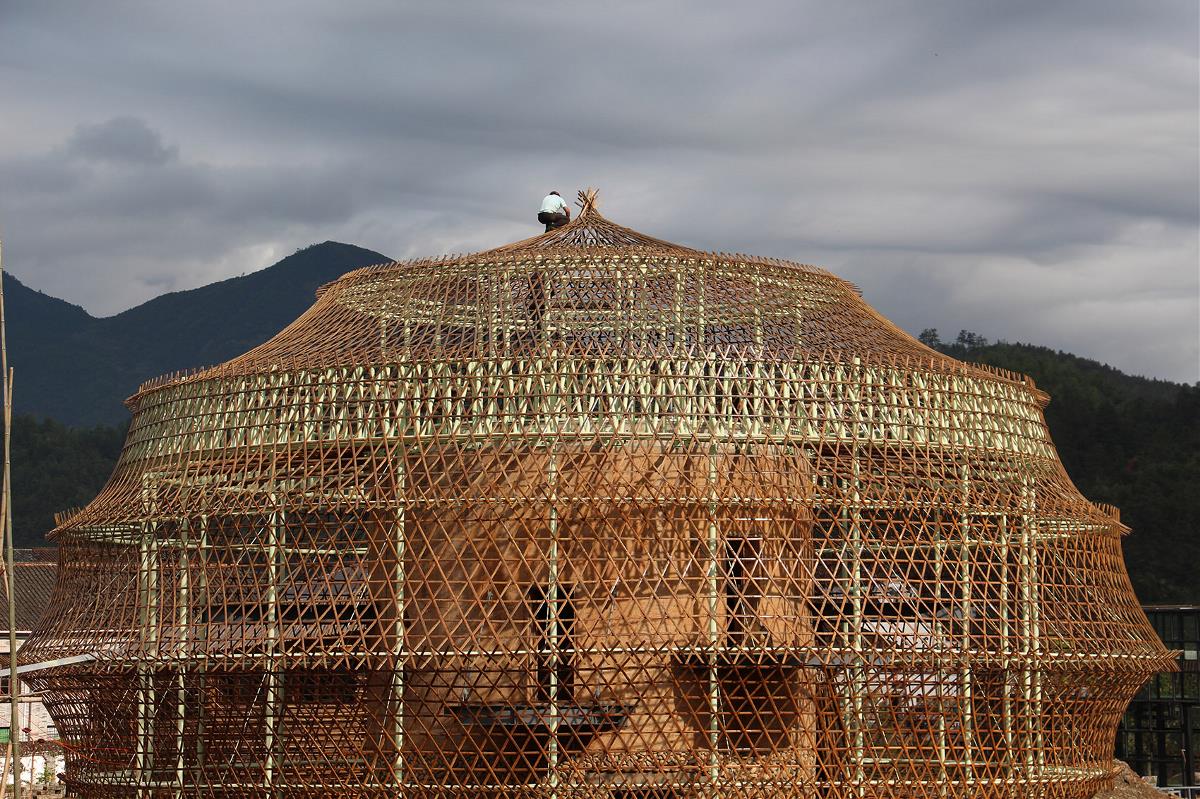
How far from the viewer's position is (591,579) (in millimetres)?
35469

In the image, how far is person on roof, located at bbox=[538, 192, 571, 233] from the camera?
48.0 m

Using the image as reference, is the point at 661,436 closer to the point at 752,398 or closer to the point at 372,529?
the point at 752,398

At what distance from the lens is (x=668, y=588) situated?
115 feet

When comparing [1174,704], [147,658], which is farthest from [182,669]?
[1174,704]

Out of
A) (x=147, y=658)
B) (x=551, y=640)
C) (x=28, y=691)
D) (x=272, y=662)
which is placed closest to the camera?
(x=551, y=640)

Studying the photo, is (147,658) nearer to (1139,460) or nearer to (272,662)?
(272,662)

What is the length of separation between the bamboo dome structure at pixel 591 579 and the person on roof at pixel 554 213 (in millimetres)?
7246

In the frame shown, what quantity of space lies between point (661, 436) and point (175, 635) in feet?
39.4

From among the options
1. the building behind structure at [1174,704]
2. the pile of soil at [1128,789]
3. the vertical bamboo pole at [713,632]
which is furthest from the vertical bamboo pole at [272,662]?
the building behind structure at [1174,704]

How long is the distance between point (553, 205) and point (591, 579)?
15933 mm

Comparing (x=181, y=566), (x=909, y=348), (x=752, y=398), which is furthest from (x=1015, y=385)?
(x=181, y=566)

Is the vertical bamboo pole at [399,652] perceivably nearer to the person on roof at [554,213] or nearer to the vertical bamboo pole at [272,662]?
the vertical bamboo pole at [272,662]

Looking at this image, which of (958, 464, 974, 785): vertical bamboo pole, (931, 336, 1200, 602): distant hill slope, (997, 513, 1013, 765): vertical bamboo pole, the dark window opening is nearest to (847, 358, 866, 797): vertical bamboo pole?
(958, 464, 974, 785): vertical bamboo pole

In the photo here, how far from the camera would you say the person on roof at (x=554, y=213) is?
48031 millimetres
